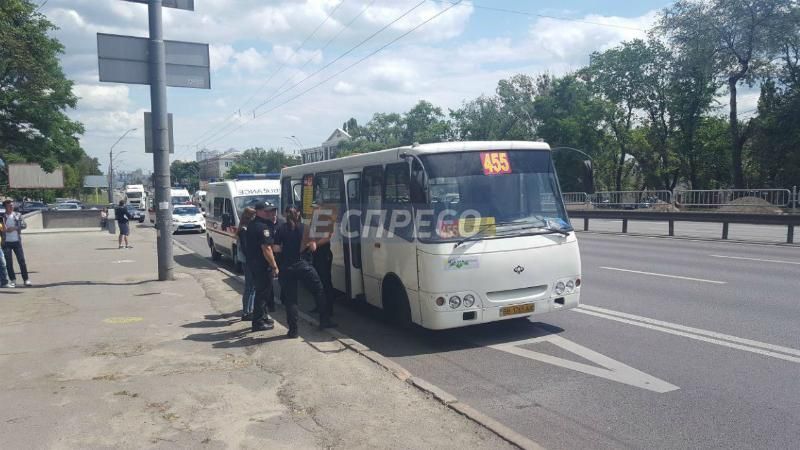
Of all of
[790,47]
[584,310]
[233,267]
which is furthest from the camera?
[790,47]

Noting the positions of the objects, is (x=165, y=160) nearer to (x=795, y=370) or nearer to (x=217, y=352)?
(x=217, y=352)

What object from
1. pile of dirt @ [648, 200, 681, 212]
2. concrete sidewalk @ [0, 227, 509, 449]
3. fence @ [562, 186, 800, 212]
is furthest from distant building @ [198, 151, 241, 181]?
concrete sidewalk @ [0, 227, 509, 449]

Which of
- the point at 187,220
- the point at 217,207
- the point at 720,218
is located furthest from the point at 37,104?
the point at 720,218

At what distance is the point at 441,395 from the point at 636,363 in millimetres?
2355

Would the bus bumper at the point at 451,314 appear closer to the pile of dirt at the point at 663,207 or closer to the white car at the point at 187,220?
the pile of dirt at the point at 663,207

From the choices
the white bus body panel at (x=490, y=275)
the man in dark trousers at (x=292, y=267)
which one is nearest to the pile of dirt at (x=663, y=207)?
the white bus body panel at (x=490, y=275)

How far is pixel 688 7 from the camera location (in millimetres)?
44812

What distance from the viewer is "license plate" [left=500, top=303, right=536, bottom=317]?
7.45 metres

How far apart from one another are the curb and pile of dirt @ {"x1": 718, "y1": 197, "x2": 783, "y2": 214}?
22306 mm

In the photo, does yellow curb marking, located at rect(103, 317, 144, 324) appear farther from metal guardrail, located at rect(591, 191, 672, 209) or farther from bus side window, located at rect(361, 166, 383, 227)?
metal guardrail, located at rect(591, 191, 672, 209)

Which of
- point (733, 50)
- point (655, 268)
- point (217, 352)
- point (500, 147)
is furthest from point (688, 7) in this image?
point (217, 352)

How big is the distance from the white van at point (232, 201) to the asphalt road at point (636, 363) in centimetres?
634

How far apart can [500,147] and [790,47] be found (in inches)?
1766

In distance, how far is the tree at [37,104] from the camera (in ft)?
102
